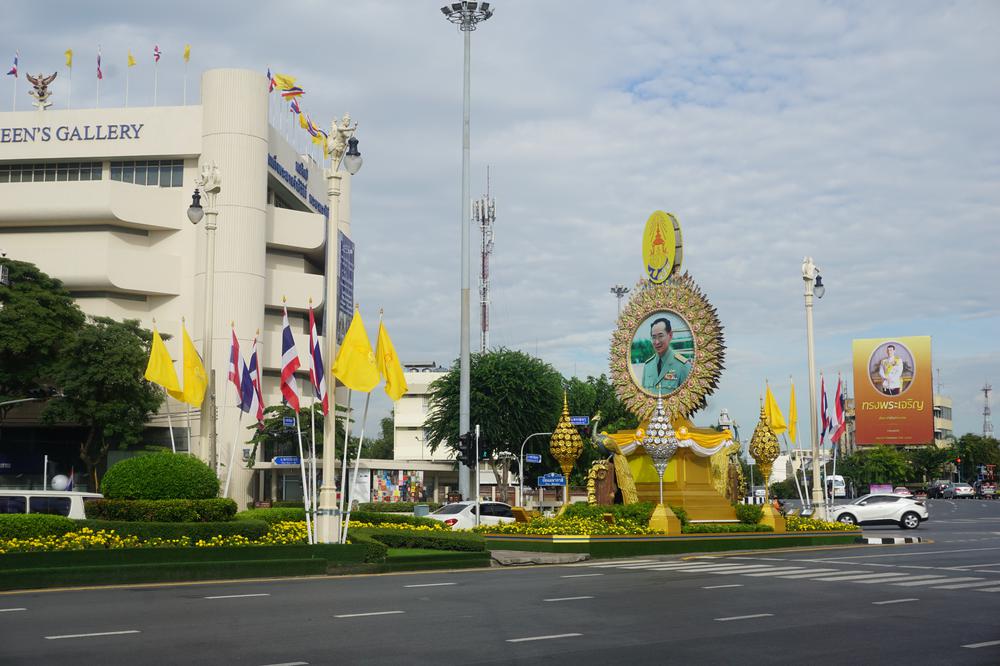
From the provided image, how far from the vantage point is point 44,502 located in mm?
22656

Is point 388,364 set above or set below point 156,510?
above

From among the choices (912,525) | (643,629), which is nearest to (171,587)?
(643,629)

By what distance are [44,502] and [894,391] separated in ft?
271

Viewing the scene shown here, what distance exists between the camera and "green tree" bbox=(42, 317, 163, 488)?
5169cm

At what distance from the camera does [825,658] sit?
11180mm

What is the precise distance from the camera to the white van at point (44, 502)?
73.0 ft

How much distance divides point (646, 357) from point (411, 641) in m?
22.1

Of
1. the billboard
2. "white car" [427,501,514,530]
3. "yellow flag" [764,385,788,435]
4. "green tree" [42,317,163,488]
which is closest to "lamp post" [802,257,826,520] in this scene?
"yellow flag" [764,385,788,435]

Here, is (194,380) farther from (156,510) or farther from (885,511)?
(885,511)

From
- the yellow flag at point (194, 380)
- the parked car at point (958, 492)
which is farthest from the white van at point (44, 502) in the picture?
the parked car at point (958, 492)

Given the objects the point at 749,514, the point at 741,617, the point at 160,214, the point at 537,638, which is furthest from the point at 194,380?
the point at 160,214

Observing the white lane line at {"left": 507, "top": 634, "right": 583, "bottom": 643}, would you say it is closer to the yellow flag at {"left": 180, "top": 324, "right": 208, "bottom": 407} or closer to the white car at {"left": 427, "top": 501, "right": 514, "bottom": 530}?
the yellow flag at {"left": 180, "top": 324, "right": 208, "bottom": 407}

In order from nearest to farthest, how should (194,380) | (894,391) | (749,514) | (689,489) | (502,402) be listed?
1. (194,380)
2. (689,489)
3. (749,514)
4. (502,402)
5. (894,391)

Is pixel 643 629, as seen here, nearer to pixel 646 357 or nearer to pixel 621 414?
pixel 646 357
